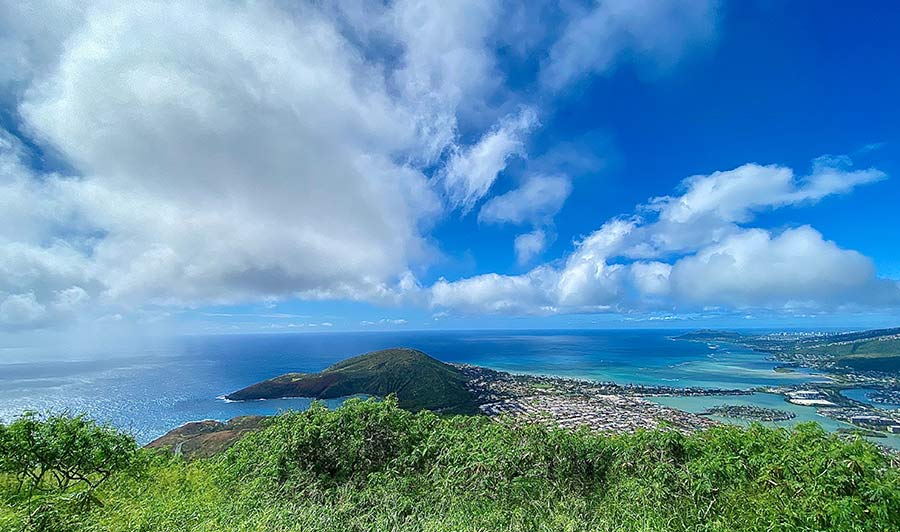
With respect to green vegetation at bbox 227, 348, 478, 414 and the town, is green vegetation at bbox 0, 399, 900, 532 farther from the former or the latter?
green vegetation at bbox 227, 348, 478, 414

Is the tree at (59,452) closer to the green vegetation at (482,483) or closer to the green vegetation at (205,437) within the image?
the green vegetation at (482,483)

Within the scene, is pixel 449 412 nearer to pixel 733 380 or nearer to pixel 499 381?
pixel 499 381

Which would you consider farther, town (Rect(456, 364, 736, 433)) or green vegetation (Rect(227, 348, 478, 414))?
green vegetation (Rect(227, 348, 478, 414))

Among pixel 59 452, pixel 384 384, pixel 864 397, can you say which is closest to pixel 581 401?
pixel 384 384

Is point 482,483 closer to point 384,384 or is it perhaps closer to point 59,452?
point 59,452

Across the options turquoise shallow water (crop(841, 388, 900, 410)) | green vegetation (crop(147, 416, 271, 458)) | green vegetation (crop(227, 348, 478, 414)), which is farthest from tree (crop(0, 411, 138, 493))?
turquoise shallow water (crop(841, 388, 900, 410))

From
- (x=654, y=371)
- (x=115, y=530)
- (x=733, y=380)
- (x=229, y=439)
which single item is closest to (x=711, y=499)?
(x=115, y=530)
